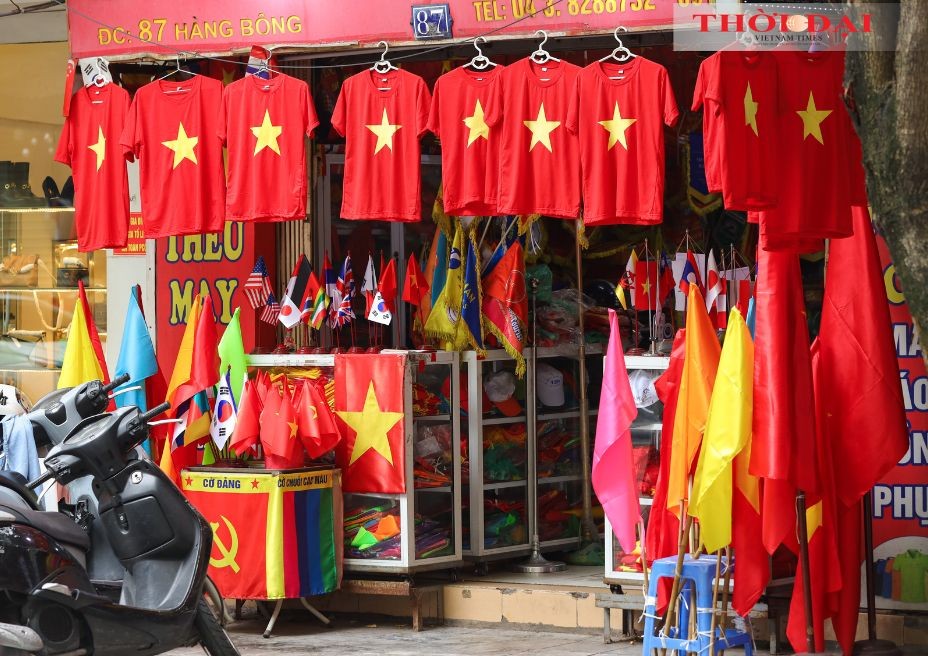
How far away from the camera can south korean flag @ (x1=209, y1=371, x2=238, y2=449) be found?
947 cm

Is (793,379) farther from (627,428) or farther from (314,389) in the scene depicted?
(314,389)

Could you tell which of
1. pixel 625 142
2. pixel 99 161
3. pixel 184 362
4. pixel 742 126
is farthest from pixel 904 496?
pixel 99 161

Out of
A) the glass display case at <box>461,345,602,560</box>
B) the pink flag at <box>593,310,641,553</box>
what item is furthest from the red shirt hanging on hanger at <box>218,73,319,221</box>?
the pink flag at <box>593,310,641,553</box>

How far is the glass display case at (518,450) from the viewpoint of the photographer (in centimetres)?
1007

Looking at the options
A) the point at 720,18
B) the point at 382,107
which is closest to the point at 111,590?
the point at 382,107

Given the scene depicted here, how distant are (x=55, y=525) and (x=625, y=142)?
3.76m

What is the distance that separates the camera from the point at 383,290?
388 inches

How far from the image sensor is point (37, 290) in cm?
1173

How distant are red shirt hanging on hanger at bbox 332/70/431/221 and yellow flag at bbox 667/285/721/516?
6.54 ft

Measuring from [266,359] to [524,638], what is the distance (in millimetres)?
2432

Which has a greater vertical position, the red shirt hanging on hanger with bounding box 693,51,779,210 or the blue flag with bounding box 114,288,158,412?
the red shirt hanging on hanger with bounding box 693,51,779,210

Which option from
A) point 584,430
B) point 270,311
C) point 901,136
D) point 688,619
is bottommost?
point 688,619

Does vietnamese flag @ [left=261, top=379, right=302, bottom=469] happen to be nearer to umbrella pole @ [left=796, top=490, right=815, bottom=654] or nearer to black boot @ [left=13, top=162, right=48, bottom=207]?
umbrella pole @ [left=796, top=490, right=815, bottom=654]

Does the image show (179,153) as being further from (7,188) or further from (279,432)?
(7,188)
